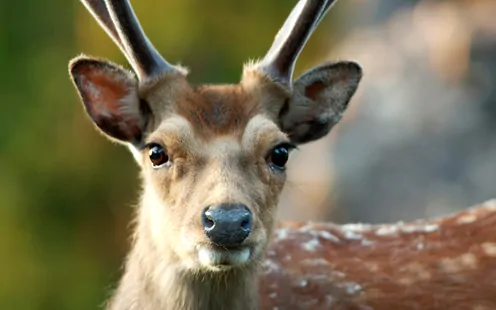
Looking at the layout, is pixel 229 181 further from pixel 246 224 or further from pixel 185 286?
pixel 185 286

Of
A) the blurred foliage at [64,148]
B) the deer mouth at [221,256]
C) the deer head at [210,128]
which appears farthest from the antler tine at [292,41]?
the blurred foliage at [64,148]

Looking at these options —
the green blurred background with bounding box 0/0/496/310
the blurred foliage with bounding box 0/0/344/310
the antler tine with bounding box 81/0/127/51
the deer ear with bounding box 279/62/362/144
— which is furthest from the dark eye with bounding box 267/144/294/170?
the blurred foliage with bounding box 0/0/344/310

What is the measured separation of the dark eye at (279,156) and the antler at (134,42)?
24.6 inches

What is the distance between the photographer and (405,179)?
11.3 meters

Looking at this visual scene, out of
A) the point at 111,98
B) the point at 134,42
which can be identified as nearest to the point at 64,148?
the point at 111,98

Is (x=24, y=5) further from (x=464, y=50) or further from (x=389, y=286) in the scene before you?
(x=389, y=286)

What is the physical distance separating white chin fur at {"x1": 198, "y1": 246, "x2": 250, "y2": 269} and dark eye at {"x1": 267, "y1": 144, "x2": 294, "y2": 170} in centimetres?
56

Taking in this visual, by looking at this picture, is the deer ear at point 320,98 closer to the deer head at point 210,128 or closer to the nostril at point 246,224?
the deer head at point 210,128

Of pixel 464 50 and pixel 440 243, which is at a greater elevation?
pixel 464 50

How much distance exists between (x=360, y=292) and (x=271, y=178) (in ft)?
4.01

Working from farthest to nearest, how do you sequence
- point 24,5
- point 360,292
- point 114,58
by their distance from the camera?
point 24,5 < point 114,58 < point 360,292

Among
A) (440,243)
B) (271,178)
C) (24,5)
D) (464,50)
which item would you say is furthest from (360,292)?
(24,5)

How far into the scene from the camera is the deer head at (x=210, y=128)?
204 inches

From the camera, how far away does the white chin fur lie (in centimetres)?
512
